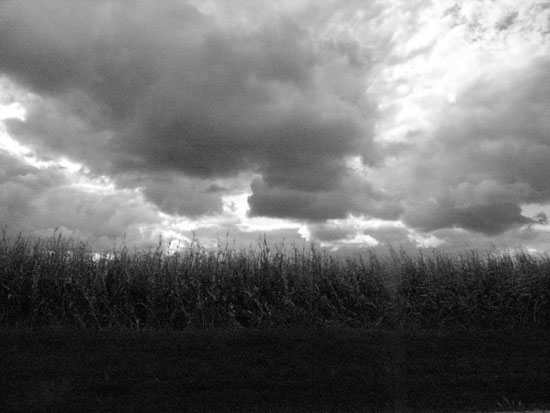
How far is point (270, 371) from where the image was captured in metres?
9.10

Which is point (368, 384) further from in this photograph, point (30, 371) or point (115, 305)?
point (115, 305)

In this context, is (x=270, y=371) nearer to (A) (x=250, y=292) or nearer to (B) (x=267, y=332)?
(B) (x=267, y=332)

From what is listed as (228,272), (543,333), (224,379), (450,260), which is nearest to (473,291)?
(450,260)

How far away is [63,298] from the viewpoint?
47.1 feet

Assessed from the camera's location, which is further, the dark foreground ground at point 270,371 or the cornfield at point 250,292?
the cornfield at point 250,292

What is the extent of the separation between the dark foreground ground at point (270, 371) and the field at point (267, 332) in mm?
33

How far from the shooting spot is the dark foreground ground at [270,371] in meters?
7.59

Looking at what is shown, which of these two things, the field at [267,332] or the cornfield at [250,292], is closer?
the field at [267,332]

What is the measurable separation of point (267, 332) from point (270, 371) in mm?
2194

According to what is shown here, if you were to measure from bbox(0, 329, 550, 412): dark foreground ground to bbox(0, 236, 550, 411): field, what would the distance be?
33mm

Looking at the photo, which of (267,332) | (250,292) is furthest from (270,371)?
(250,292)

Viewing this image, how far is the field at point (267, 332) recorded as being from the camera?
7.94 m

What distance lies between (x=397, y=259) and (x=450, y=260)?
197 cm

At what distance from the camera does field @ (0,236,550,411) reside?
794 centimetres
